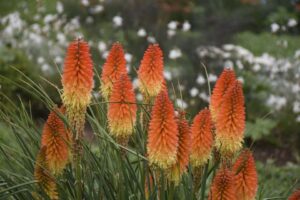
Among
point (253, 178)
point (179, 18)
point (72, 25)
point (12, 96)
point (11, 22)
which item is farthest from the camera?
point (179, 18)

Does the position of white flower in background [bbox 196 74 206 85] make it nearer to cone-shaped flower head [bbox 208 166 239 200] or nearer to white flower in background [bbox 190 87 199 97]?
white flower in background [bbox 190 87 199 97]

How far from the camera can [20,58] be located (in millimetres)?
8242

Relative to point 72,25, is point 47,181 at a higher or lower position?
lower

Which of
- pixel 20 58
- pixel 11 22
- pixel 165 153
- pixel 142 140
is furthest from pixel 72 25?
pixel 165 153

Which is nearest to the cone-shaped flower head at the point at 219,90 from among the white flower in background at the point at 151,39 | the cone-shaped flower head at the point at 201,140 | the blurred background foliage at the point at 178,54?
the cone-shaped flower head at the point at 201,140

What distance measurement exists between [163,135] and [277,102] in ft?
19.8

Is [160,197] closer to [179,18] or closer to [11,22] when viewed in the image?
[11,22]

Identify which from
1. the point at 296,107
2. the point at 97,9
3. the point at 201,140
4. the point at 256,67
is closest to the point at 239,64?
the point at 256,67

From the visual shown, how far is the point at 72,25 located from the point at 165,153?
Result: 29.1 ft

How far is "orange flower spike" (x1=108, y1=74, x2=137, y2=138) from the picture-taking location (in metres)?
2.72

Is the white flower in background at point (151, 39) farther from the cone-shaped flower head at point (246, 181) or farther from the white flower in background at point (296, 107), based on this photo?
the cone-shaped flower head at point (246, 181)

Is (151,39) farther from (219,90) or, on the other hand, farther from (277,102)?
(219,90)

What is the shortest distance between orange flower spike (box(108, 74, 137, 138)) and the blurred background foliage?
3.45 metres

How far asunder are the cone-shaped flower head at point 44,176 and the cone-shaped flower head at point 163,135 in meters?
0.48
